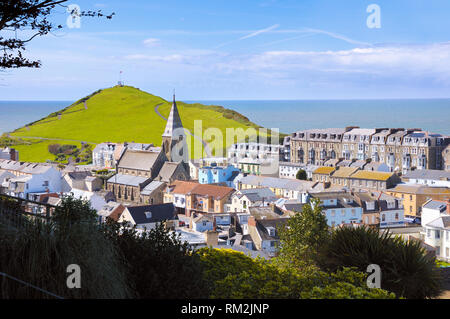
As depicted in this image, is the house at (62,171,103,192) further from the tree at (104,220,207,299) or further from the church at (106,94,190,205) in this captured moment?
the tree at (104,220,207,299)

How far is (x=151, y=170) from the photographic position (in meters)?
76.4

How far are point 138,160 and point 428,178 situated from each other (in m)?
42.0

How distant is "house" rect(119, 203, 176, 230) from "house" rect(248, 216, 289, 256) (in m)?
7.65

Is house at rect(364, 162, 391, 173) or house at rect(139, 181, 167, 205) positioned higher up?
house at rect(364, 162, 391, 173)

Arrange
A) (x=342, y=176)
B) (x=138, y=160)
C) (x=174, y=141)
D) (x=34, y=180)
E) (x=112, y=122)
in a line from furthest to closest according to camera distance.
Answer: (x=112, y=122)
(x=174, y=141)
(x=138, y=160)
(x=342, y=176)
(x=34, y=180)

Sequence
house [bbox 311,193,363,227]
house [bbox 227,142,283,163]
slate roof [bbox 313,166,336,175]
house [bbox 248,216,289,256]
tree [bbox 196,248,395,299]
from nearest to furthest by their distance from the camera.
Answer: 1. tree [bbox 196,248,395,299]
2. house [bbox 248,216,289,256]
3. house [bbox 311,193,363,227]
4. slate roof [bbox 313,166,336,175]
5. house [bbox 227,142,283,163]

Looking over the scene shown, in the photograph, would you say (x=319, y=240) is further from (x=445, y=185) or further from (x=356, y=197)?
(x=445, y=185)

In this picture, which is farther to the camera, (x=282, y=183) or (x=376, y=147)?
(x=376, y=147)

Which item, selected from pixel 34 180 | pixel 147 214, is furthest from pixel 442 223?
pixel 34 180

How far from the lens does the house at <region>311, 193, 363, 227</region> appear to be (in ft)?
151

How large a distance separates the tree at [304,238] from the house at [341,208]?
2808 centimetres

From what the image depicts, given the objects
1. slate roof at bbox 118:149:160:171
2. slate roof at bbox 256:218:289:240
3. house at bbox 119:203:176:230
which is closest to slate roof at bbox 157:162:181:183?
slate roof at bbox 118:149:160:171

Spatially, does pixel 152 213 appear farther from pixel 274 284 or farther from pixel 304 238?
pixel 274 284
